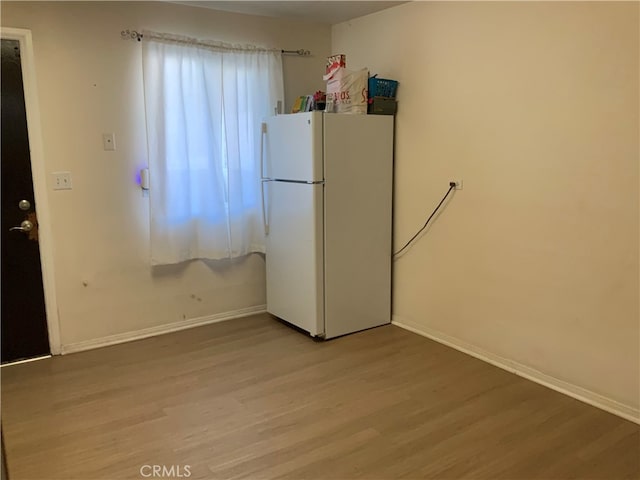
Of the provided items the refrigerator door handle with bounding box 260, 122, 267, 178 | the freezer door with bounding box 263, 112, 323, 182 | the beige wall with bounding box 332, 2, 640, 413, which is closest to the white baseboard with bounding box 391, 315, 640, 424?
the beige wall with bounding box 332, 2, 640, 413

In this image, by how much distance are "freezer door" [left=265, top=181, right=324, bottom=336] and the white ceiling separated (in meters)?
1.28

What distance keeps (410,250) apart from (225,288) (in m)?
1.49

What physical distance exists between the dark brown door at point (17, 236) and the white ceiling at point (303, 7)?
1291mm

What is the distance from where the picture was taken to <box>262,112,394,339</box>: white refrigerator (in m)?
3.61

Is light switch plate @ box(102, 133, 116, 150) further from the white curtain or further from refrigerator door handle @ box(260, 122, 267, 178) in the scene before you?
refrigerator door handle @ box(260, 122, 267, 178)

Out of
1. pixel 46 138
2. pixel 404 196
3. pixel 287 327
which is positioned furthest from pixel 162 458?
pixel 404 196

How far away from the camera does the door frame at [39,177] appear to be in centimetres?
325

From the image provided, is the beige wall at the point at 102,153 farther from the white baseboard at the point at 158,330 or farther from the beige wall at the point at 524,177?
the beige wall at the point at 524,177

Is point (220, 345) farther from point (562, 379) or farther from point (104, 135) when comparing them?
point (562, 379)

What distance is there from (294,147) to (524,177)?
5.00 ft

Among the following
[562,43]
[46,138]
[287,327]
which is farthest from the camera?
[287,327]

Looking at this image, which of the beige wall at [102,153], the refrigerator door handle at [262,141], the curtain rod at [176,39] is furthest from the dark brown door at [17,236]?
the refrigerator door handle at [262,141]

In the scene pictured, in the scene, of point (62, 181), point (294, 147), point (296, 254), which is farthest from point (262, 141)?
point (62, 181)

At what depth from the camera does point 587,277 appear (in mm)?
2824
